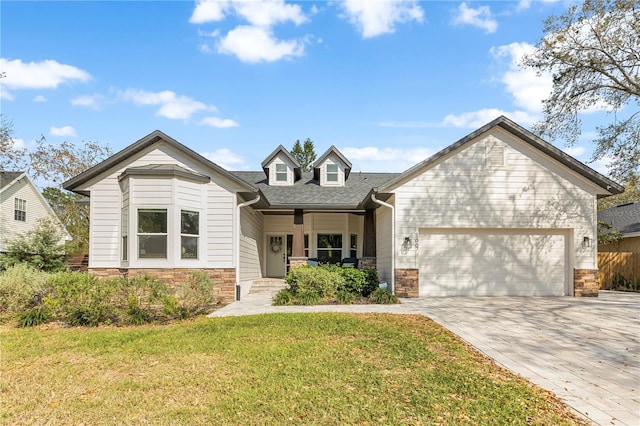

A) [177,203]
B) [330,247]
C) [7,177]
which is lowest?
[330,247]

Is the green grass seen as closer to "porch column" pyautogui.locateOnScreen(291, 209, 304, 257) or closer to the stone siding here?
the stone siding

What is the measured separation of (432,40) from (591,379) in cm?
982

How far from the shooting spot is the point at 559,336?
7000 mm

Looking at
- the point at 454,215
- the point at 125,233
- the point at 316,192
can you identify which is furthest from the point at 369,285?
the point at 125,233

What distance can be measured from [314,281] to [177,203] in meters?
4.72

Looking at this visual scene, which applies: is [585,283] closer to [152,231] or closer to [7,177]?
[152,231]

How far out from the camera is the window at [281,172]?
57.4ft

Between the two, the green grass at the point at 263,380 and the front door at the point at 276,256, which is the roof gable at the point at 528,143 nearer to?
the green grass at the point at 263,380

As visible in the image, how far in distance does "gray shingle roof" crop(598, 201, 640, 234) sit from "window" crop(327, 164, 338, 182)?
46.9 ft

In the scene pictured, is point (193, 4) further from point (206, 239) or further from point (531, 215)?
point (531, 215)

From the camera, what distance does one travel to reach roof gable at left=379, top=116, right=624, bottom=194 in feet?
39.8

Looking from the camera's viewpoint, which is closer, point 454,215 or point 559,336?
point 559,336

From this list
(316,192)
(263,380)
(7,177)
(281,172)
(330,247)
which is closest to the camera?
(263,380)

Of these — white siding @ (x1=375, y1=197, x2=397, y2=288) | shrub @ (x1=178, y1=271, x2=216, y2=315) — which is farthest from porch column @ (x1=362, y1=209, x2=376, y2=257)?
shrub @ (x1=178, y1=271, x2=216, y2=315)
